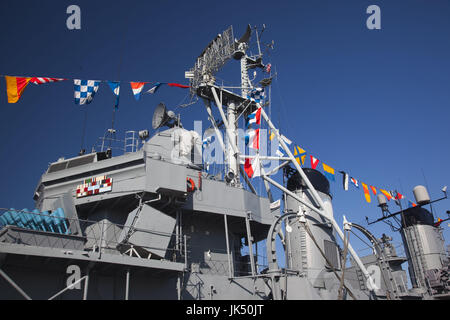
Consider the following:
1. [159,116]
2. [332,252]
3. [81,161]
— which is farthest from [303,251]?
[81,161]

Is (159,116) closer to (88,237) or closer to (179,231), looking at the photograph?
(179,231)

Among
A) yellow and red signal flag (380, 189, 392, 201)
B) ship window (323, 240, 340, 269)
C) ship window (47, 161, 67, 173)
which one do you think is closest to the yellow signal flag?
yellow and red signal flag (380, 189, 392, 201)

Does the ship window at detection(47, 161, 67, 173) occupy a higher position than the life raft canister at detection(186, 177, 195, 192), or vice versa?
the ship window at detection(47, 161, 67, 173)

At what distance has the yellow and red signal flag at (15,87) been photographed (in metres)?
12.9

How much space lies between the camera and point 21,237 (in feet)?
31.5

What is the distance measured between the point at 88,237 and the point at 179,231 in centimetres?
378

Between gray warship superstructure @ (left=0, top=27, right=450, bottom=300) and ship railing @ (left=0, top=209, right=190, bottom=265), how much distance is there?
0.03 m

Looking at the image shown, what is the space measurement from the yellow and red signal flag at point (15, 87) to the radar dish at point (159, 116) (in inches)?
217

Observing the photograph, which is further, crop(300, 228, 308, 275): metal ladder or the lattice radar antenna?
the lattice radar antenna

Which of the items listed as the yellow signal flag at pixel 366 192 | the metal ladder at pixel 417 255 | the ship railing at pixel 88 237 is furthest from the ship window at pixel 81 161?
the metal ladder at pixel 417 255

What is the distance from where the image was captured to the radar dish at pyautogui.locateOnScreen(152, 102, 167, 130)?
16.7 metres

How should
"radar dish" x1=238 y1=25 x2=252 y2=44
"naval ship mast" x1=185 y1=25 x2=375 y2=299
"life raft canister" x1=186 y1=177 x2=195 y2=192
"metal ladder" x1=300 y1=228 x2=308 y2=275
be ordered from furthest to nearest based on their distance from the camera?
"radar dish" x1=238 y1=25 x2=252 y2=44 < "naval ship mast" x1=185 y1=25 x2=375 y2=299 < "metal ladder" x1=300 y1=228 x2=308 y2=275 < "life raft canister" x1=186 y1=177 x2=195 y2=192

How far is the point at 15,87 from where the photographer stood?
13.0 metres

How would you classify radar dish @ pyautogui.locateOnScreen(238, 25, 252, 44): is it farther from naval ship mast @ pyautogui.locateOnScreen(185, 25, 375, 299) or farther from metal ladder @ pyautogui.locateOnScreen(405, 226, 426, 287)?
metal ladder @ pyautogui.locateOnScreen(405, 226, 426, 287)
